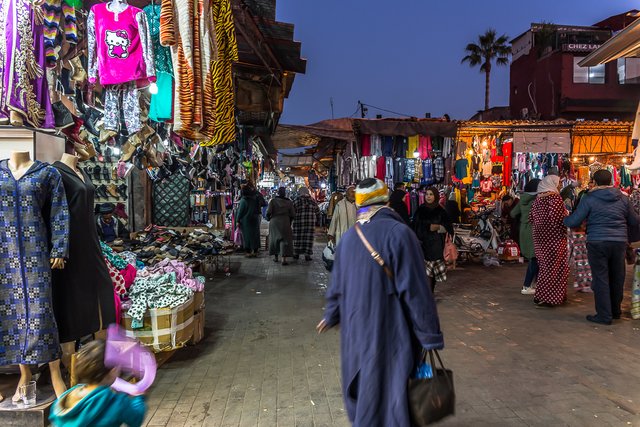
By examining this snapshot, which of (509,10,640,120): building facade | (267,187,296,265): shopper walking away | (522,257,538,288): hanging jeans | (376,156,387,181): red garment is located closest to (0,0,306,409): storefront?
(267,187,296,265): shopper walking away

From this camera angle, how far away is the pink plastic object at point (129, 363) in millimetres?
2119

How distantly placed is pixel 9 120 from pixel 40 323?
1720 millimetres

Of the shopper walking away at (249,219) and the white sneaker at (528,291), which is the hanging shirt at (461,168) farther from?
the shopper walking away at (249,219)

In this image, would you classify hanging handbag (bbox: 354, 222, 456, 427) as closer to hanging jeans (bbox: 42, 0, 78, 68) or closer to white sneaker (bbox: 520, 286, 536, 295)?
hanging jeans (bbox: 42, 0, 78, 68)

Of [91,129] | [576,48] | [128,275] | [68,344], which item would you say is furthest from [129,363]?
[576,48]

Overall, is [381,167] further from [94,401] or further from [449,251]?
[94,401]

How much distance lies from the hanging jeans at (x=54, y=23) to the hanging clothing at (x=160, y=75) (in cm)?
78

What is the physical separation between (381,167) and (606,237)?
5.73 metres

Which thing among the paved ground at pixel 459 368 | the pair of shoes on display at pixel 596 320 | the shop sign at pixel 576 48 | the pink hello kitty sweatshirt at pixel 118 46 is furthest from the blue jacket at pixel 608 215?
the shop sign at pixel 576 48

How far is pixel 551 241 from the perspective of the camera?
6.36 m

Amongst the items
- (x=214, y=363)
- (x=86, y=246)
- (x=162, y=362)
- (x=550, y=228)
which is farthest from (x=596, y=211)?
(x=86, y=246)

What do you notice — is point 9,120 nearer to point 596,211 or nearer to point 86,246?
point 86,246

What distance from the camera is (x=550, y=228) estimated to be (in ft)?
20.7

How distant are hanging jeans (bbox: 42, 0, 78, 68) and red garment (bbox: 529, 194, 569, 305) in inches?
245
